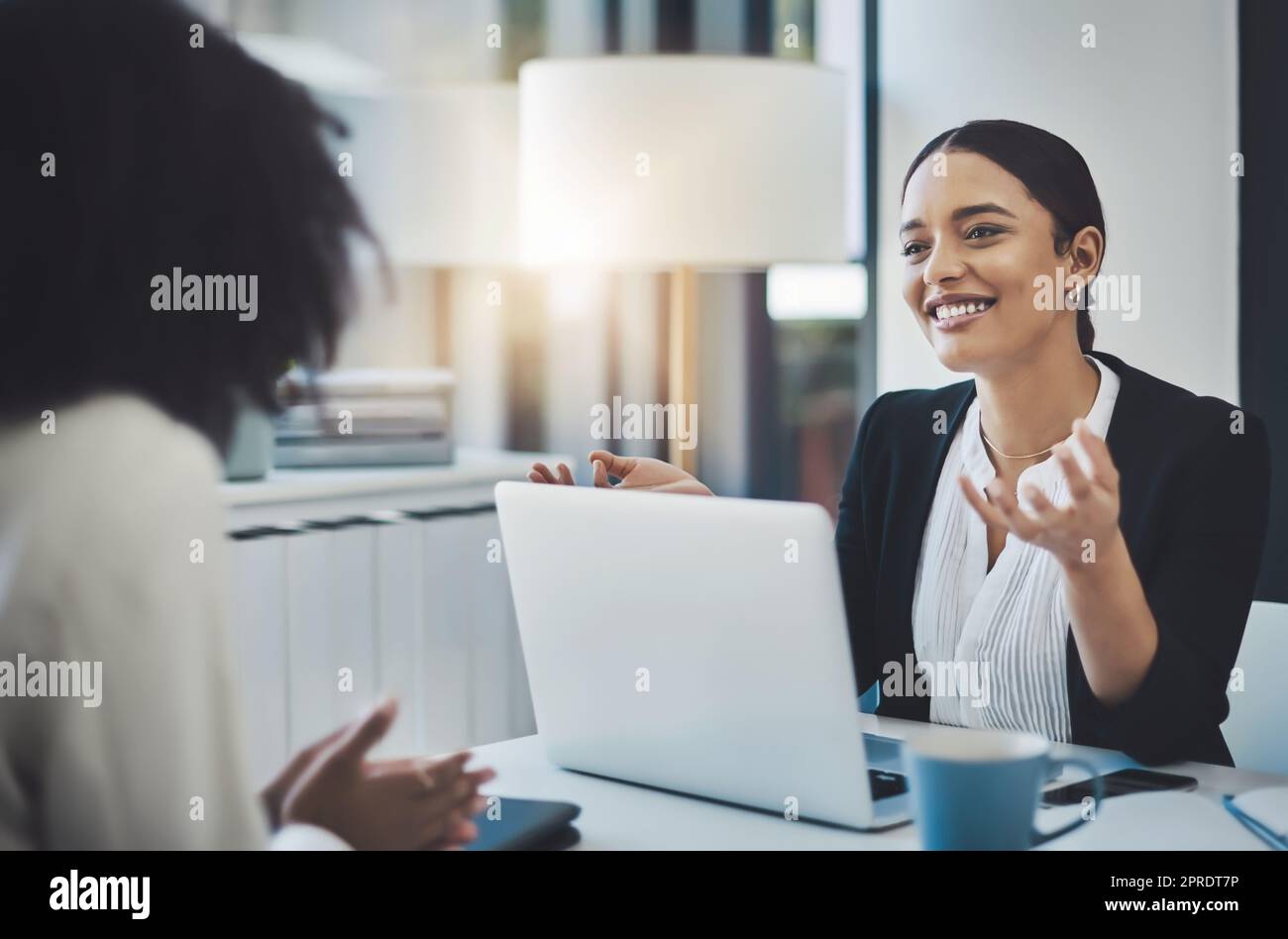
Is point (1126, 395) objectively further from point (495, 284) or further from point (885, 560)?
point (495, 284)

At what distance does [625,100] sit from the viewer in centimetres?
211

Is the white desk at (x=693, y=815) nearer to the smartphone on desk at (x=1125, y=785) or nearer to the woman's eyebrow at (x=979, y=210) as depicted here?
the smartphone on desk at (x=1125, y=785)

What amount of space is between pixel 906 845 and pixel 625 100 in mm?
1497

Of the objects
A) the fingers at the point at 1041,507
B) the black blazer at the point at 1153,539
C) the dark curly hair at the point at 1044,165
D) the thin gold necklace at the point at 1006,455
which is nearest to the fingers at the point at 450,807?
the fingers at the point at 1041,507

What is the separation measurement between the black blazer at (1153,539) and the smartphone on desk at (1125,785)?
2.1 inches

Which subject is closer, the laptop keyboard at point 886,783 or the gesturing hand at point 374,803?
the gesturing hand at point 374,803

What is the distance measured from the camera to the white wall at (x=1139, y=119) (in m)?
2.03

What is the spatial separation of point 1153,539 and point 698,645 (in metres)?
0.63

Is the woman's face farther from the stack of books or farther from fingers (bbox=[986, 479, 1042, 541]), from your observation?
the stack of books


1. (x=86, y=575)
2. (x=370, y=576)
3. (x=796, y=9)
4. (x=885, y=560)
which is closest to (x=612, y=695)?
(x=86, y=575)

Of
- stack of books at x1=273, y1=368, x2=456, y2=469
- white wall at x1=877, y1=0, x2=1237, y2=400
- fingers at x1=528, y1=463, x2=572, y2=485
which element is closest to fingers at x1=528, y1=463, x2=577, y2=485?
fingers at x1=528, y1=463, x2=572, y2=485

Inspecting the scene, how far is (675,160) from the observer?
2098 mm

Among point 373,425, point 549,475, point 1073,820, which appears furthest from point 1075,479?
point 373,425

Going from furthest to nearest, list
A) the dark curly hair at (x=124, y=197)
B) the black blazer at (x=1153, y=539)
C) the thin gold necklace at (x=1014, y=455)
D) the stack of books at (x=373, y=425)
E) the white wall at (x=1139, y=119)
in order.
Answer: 1. the stack of books at (x=373, y=425)
2. the white wall at (x=1139, y=119)
3. the thin gold necklace at (x=1014, y=455)
4. the black blazer at (x=1153, y=539)
5. the dark curly hair at (x=124, y=197)
